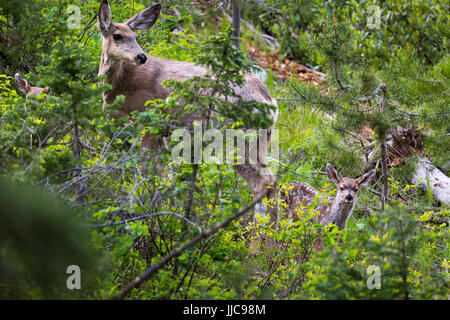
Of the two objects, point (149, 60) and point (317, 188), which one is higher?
point (149, 60)

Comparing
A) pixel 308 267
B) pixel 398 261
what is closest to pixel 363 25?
pixel 308 267

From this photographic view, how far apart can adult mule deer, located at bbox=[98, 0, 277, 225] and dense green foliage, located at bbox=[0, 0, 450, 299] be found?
0.39 m

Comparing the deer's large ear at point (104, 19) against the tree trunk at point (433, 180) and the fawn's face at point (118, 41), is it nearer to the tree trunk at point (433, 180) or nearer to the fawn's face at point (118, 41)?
the fawn's face at point (118, 41)

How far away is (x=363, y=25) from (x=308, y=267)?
9.09 m

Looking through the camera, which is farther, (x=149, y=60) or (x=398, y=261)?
(x=149, y=60)

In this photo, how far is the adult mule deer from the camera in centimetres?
673

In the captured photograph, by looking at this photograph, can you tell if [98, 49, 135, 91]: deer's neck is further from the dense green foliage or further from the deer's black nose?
the dense green foliage

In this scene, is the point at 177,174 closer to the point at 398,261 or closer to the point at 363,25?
the point at 398,261

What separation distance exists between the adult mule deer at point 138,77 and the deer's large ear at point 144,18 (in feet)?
0.04

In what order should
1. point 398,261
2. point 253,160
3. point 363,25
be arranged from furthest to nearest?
point 363,25 < point 253,160 < point 398,261

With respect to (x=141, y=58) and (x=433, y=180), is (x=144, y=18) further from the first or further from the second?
(x=433, y=180)

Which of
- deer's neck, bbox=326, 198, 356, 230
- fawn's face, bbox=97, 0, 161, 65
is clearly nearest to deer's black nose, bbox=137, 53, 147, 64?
fawn's face, bbox=97, 0, 161, 65

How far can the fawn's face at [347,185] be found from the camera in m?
6.92

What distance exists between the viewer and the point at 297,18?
44.4ft
